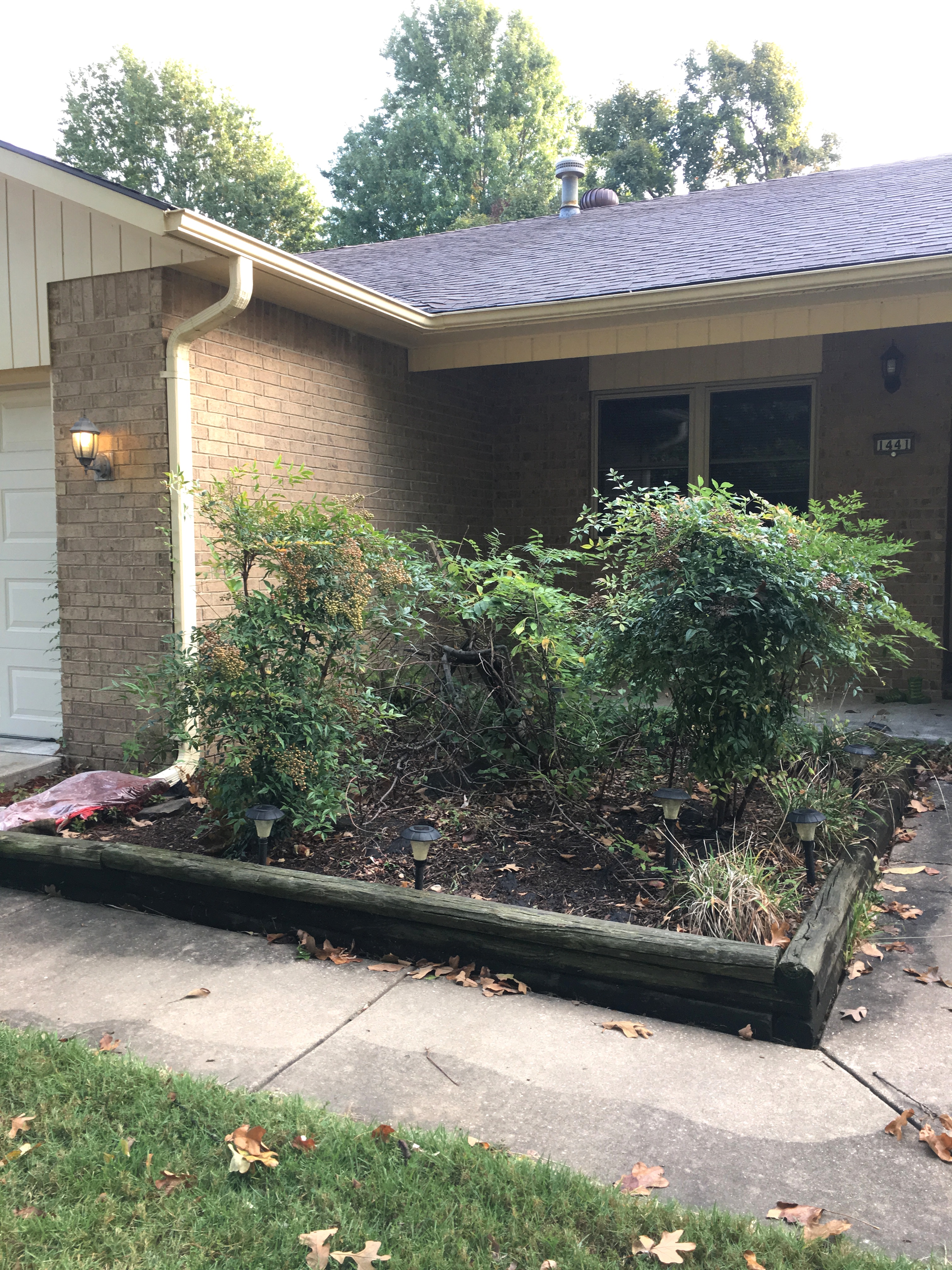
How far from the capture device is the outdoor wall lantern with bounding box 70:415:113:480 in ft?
19.2

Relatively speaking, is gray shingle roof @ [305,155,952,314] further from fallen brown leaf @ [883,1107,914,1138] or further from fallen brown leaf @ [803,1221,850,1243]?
fallen brown leaf @ [803,1221,850,1243]

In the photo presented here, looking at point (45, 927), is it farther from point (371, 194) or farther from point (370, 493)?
point (371, 194)

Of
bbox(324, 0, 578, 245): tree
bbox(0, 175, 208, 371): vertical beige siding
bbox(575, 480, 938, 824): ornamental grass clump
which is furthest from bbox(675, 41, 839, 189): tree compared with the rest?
bbox(575, 480, 938, 824): ornamental grass clump

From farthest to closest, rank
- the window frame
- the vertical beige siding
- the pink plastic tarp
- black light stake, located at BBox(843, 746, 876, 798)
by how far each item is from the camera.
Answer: the window frame, the vertical beige siding, the pink plastic tarp, black light stake, located at BBox(843, 746, 876, 798)

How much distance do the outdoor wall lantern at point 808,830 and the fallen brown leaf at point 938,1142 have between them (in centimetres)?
137

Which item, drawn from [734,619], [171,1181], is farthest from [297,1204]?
[734,619]

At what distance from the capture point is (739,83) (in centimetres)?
3003

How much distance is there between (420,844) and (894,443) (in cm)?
598

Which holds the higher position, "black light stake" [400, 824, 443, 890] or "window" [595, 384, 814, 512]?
"window" [595, 384, 814, 512]

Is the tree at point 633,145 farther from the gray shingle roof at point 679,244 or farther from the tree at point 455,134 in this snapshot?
the gray shingle roof at point 679,244

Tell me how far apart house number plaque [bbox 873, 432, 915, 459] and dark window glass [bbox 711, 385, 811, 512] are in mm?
606

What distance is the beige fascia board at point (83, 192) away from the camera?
5.27 m

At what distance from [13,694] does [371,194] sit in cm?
2811

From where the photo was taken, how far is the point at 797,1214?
230 centimetres
